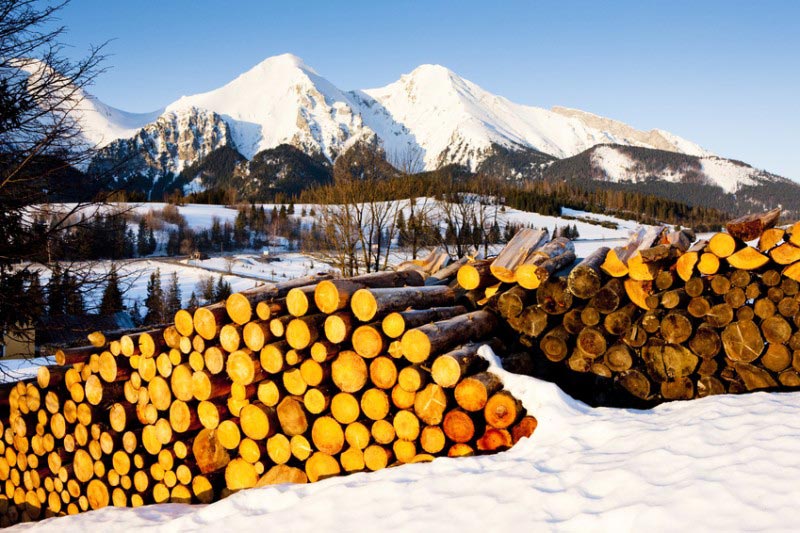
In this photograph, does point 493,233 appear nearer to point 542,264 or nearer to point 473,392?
point 542,264

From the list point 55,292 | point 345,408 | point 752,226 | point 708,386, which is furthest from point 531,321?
point 55,292

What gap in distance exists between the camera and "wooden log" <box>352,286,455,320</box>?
5.12 metres

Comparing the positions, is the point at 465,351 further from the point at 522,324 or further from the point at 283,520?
the point at 283,520

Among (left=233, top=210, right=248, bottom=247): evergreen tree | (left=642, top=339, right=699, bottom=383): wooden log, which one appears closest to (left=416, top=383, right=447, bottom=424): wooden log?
(left=642, top=339, right=699, bottom=383): wooden log

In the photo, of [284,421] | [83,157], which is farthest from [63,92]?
[284,421]

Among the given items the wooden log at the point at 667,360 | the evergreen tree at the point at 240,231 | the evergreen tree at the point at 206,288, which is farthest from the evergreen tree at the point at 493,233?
the evergreen tree at the point at 240,231

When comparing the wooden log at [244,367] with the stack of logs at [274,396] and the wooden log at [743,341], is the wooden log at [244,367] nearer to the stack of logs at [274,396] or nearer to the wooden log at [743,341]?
the stack of logs at [274,396]

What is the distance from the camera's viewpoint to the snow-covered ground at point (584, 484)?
315cm

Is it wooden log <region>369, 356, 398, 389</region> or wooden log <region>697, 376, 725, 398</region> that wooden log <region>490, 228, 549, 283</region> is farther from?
wooden log <region>697, 376, 725, 398</region>

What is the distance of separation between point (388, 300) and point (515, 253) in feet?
6.77

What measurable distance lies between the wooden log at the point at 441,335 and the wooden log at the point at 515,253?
0.65 meters

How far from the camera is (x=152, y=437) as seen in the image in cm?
594

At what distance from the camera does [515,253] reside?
255 inches

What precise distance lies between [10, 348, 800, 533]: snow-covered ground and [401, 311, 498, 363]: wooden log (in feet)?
1.34
